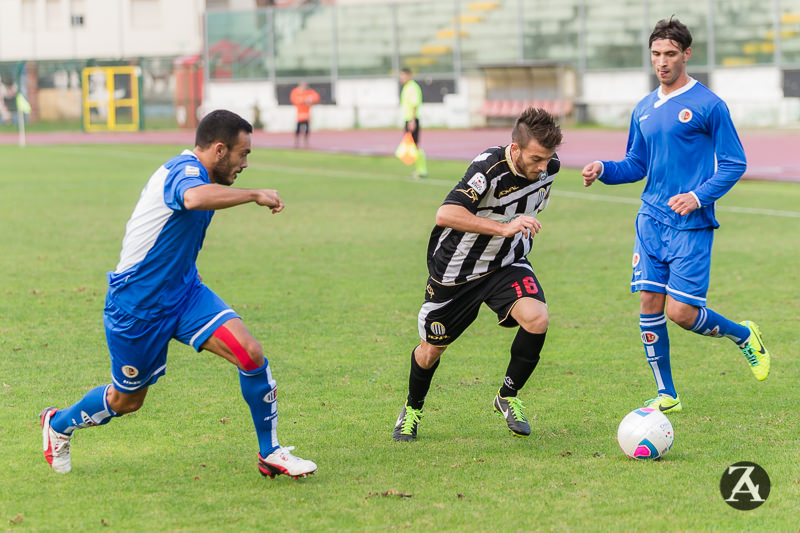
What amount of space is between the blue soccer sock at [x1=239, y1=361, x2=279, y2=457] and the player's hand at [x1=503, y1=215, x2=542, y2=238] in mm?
1394

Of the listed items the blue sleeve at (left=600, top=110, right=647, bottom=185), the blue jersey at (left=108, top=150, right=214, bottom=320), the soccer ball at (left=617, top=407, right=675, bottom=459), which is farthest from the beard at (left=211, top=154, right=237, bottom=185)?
the blue sleeve at (left=600, top=110, right=647, bottom=185)

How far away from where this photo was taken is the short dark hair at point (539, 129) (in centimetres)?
558

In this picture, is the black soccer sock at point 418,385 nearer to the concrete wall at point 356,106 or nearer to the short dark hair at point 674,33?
the short dark hair at point 674,33

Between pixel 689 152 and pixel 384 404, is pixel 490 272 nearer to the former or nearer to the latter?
pixel 384 404

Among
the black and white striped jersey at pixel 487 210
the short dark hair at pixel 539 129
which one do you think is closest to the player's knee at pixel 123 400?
the black and white striped jersey at pixel 487 210

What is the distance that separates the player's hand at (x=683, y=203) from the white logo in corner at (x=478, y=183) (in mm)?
1130

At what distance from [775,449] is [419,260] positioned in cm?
719

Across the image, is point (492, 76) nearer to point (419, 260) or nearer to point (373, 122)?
point (373, 122)

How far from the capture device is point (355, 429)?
20.5 ft

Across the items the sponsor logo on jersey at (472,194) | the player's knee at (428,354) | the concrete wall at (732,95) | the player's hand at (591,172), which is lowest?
the player's knee at (428,354)

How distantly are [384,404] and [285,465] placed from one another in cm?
161

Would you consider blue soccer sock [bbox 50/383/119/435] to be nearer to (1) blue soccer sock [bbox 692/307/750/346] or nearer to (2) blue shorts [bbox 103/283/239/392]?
(2) blue shorts [bbox 103/283/239/392]

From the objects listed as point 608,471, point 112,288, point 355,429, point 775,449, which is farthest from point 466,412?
point 112,288

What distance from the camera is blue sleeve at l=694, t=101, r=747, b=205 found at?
6145 millimetres
